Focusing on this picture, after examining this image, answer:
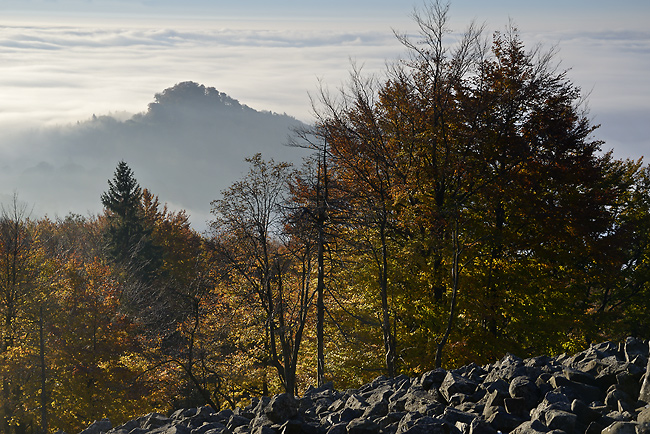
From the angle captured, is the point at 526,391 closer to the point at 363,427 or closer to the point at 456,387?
the point at 456,387

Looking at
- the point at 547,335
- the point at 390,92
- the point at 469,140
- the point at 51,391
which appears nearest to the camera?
the point at 547,335

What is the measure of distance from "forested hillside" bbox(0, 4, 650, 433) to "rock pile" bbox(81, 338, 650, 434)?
717 cm

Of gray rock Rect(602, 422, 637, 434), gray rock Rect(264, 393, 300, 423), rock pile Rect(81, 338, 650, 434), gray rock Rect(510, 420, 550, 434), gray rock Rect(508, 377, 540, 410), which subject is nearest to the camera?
gray rock Rect(602, 422, 637, 434)

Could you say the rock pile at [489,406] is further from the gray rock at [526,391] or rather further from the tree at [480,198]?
the tree at [480,198]

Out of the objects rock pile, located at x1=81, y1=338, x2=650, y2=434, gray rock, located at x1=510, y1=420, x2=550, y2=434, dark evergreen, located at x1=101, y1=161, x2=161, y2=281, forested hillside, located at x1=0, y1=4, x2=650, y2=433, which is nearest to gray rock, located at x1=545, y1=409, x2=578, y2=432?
rock pile, located at x1=81, y1=338, x2=650, y2=434

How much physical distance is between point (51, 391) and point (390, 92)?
21.7 metres

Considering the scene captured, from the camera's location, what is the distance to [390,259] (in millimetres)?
21234

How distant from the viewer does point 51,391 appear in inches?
1057

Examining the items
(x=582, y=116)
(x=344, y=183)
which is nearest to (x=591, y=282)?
(x=582, y=116)

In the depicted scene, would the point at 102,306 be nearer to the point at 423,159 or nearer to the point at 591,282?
the point at 423,159

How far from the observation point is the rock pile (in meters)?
7.30

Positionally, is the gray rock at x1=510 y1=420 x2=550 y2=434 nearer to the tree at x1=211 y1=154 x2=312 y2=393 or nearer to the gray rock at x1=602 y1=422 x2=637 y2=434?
the gray rock at x1=602 y1=422 x2=637 y2=434

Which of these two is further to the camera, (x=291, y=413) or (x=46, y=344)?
(x=46, y=344)

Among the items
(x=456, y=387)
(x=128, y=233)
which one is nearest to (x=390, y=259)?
(x=456, y=387)
